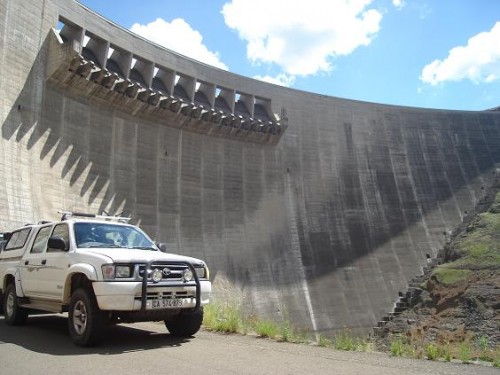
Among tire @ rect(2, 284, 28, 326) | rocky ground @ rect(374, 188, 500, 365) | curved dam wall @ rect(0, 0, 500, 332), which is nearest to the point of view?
tire @ rect(2, 284, 28, 326)

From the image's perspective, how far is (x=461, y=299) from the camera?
56.0 feet

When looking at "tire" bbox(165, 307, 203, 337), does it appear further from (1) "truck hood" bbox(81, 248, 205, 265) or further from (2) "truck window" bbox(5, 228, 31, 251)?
(2) "truck window" bbox(5, 228, 31, 251)

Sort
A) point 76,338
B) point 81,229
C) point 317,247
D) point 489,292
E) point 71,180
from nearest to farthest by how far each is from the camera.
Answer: point 76,338, point 81,229, point 489,292, point 71,180, point 317,247

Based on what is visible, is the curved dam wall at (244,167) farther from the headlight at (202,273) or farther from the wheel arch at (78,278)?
the headlight at (202,273)

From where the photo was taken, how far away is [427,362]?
5.54 m

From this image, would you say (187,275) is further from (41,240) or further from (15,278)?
(15,278)

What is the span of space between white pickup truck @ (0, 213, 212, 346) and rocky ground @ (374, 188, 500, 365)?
28.2 feet

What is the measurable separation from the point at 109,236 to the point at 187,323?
168 centimetres

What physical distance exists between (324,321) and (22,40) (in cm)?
1883

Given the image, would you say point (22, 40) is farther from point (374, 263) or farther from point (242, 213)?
point (374, 263)

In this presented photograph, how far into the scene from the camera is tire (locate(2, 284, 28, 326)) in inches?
301

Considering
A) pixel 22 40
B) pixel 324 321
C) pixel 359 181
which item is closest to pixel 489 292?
pixel 324 321

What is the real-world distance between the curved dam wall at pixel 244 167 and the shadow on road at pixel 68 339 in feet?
26.2

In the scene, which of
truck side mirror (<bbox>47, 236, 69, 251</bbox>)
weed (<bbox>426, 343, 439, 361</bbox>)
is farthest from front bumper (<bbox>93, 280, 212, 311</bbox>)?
weed (<bbox>426, 343, 439, 361</bbox>)
